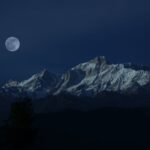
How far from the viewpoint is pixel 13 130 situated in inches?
4680

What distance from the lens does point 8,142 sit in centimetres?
11938

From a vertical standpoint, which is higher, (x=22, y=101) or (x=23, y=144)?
(x=22, y=101)

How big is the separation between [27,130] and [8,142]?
15.4 feet

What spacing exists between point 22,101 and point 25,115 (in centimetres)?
312

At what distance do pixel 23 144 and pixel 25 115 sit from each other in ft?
19.0

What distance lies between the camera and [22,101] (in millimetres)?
120375

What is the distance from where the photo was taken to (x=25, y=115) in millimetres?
119062

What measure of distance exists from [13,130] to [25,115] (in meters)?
3.82

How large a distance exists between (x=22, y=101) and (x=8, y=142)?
28.5ft

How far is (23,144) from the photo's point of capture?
119 meters

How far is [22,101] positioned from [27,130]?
20.0ft

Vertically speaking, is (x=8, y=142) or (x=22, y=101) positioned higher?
(x=22, y=101)

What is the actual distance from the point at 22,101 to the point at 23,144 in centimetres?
866
